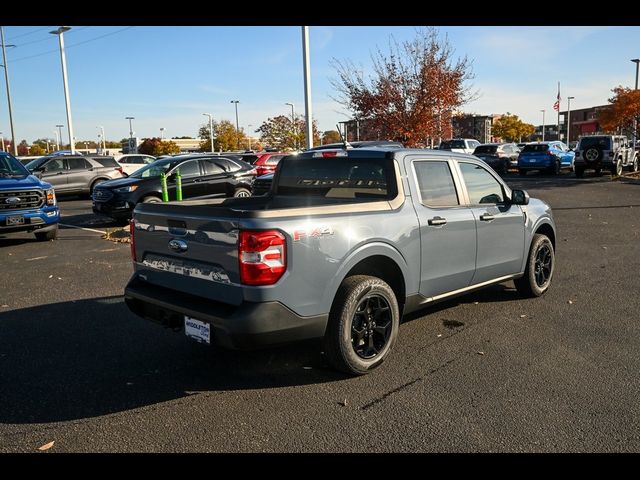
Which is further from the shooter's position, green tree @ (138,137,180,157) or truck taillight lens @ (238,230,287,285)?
green tree @ (138,137,180,157)

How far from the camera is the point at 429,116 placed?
2175 cm

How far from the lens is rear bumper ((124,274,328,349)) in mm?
3416

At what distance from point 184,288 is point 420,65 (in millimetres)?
20508

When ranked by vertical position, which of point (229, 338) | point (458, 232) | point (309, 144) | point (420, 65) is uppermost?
point (420, 65)

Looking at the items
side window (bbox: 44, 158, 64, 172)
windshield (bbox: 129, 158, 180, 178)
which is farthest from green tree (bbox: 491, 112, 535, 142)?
windshield (bbox: 129, 158, 180, 178)

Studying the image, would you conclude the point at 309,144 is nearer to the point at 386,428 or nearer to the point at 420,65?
the point at 420,65

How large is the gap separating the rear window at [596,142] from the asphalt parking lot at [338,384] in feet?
64.3

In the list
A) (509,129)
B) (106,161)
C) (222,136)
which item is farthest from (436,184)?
(509,129)

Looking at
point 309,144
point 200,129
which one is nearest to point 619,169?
point 309,144

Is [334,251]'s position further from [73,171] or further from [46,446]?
[73,171]

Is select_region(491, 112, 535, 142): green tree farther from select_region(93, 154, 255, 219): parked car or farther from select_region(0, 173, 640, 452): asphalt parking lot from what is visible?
select_region(0, 173, 640, 452): asphalt parking lot

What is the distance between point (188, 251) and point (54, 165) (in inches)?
719

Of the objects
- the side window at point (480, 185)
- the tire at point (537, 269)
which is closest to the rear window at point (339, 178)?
the side window at point (480, 185)

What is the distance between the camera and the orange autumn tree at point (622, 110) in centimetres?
2866
